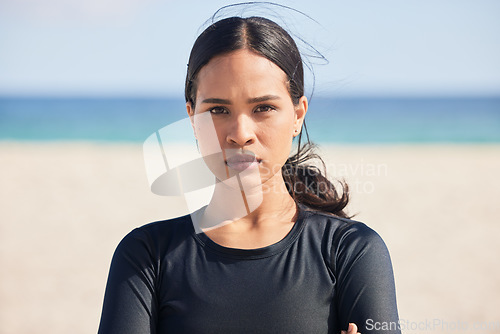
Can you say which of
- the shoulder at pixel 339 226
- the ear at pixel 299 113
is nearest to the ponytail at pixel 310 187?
the shoulder at pixel 339 226

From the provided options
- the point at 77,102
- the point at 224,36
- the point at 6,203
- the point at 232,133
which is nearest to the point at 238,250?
the point at 232,133

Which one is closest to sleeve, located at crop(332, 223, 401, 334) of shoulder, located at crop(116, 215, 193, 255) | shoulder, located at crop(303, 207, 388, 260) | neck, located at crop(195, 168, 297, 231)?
shoulder, located at crop(303, 207, 388, 260)

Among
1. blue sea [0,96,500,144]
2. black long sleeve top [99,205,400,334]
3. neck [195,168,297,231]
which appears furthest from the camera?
blue sea [0,96,500,144]

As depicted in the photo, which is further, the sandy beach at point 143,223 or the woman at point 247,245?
the sandy beach at point 143,223

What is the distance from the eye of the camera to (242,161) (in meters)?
1.77

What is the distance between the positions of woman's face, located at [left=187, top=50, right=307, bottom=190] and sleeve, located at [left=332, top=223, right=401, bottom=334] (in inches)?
14.0

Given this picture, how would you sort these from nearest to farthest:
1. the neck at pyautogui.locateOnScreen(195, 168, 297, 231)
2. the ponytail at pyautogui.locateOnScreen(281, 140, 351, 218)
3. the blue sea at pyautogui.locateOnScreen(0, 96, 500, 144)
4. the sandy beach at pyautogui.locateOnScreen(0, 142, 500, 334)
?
the neck at pyautogui.locateOnScreen(195, 168, 297, 231), the ponytail at pyautogui.locateOnScreen(281, 140, 351, 218), the sandy beach at pyautogui.locateOnScreen(0, 142, 500, 334), the blue sea at pyautogui.locateOnScreen(0, 96, 500, 144)

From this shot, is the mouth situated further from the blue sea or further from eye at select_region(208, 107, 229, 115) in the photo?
the blue sea

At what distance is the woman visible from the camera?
65.5 inches

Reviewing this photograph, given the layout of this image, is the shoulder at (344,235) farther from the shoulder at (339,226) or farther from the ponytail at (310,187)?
the ponytail at (310,187)

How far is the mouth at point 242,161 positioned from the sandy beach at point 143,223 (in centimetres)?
108

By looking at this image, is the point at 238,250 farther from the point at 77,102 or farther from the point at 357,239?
the point at 77,102

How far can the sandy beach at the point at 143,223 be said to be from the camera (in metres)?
5.45

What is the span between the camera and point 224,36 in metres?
1.79
